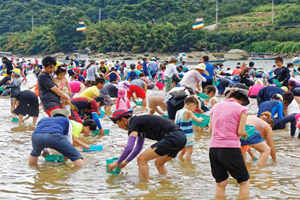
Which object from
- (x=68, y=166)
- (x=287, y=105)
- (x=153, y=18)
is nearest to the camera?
(x=68, y=166)

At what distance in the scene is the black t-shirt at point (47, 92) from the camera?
7.40m

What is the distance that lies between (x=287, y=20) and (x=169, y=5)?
31.1 m

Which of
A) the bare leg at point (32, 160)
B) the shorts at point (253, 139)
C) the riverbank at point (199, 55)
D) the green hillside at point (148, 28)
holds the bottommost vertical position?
the bare leg at point (32, 160)

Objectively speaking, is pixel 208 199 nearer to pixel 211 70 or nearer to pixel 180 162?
pixel 180 162

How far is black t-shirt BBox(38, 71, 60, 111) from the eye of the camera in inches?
291

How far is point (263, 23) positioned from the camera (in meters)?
77.8

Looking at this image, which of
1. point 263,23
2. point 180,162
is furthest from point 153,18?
point 180,162

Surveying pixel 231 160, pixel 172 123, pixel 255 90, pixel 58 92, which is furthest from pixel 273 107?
pixel 231 160

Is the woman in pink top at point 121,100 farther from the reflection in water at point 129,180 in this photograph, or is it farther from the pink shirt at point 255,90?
the pink shirt at point 255,90

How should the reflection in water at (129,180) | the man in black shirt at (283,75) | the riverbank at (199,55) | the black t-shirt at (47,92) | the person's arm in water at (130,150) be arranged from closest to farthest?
the person's arm in water at (130,150), the reflection in water at (129,180), the black t-shirt at (47,92), the man in black shirt at (283,75), the riverbank at (199,55)

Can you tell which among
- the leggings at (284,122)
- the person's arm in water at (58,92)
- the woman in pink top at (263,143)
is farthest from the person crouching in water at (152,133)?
the leggings at (284,122)

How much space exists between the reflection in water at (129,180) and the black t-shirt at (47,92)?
91cm

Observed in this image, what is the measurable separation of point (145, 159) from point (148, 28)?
8025 centimetres

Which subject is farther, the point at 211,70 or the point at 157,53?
the point at 157,53
